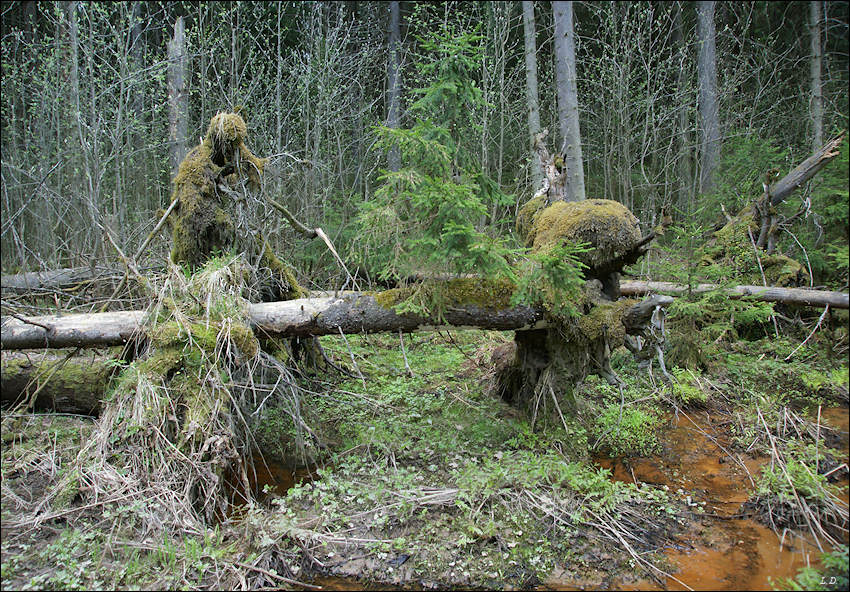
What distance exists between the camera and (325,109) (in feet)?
37.6

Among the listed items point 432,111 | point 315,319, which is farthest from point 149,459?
point 432,111

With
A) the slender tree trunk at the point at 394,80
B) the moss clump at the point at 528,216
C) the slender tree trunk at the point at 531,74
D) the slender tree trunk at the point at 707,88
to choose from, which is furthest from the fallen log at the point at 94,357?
the slender tree trunk at the point at 707,88

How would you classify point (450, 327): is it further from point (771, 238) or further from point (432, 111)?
point (771, 238)

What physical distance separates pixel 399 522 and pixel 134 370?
7.51 ft

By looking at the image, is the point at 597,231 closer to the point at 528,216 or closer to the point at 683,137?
the point at 528,216

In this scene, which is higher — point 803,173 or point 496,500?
point 803,173

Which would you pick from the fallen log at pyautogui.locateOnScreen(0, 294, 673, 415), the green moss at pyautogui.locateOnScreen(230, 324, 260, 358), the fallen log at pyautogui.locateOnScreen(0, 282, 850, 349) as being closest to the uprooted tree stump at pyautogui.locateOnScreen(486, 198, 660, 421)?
the fallen log at pyautogui.locateOnScreen(0, 294, 673, 415)

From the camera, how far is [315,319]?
4730 millimetres

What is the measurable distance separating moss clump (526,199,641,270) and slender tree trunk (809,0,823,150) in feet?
13.8

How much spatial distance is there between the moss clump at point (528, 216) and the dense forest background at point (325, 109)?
196 cm

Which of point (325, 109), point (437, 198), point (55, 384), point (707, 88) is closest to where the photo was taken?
point (437, 198)

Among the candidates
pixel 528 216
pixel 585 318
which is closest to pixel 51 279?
pixel 528 216

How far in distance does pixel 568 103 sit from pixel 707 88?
4.59 meters

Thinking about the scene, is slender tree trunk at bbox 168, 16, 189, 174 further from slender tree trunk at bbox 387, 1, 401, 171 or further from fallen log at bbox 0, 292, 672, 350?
fallen log at bbox 0, 292, 672, 350
